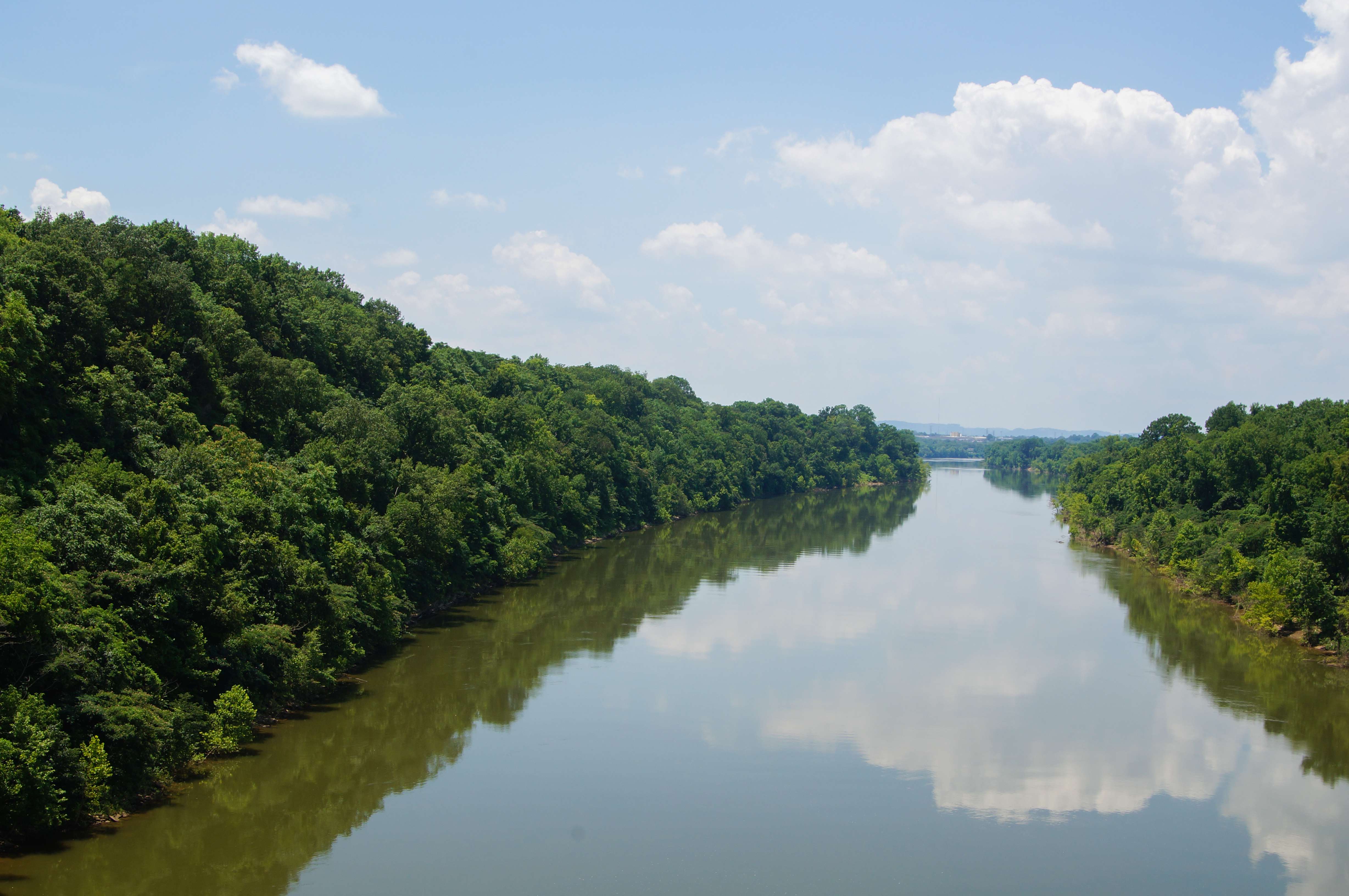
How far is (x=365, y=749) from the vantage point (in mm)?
25547

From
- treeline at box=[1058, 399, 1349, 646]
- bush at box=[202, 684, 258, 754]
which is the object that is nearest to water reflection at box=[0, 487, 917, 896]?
bush at box=[202, 684, 258, 754]

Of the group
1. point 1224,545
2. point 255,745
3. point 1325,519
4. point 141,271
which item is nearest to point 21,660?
point 255,745

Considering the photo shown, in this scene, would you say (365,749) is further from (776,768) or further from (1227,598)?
(1227,598)

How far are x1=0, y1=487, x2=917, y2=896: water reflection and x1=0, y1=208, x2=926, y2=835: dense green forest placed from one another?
102cm

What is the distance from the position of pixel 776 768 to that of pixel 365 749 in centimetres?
1049

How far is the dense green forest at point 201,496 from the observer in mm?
19219

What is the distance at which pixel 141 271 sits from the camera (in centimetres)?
3378

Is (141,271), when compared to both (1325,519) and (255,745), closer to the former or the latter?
(255,745)

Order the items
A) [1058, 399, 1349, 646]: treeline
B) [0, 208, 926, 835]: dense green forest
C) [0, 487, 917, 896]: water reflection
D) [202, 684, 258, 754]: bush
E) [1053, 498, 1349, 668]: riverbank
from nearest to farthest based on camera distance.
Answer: [0, 487, 917, 896]: water reflection → [0, 208, 926, 835]: dense green forest → [202, 684, 258, 754]: bush → [1053, 498, 1349, 668]: riverbank → [1058, 399, 1349, 646]: treeline

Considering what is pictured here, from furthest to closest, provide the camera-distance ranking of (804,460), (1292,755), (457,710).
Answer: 1. (804,460)
2. (457,710)
3. (1292,755)

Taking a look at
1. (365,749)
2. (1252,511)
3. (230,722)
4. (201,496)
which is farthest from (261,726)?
(1252,511)

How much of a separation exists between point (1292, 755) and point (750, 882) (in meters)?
17.1

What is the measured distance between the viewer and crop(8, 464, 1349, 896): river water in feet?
63.8

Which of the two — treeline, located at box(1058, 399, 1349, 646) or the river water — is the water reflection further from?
treeline, located at box(1058, 399, 1349, 646)
